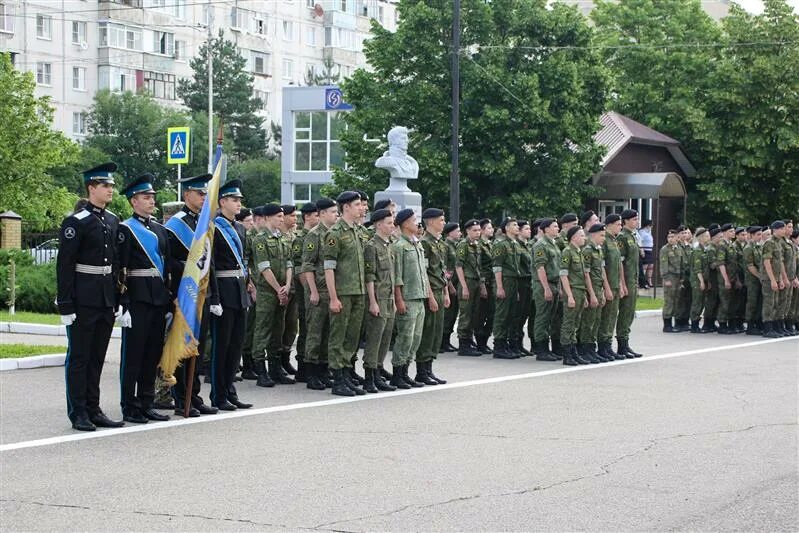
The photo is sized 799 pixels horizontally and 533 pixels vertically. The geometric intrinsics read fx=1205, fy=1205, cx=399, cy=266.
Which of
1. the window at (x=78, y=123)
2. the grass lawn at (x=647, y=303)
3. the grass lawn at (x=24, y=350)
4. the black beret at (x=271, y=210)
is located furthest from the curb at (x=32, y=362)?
the window at (x=78, y=123)

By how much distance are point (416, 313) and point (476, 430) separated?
296cm

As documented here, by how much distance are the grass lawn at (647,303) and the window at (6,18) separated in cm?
4071

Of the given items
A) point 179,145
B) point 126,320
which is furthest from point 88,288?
point 179,145

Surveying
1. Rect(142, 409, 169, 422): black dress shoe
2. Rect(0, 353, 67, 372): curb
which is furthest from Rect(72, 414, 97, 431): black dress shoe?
Rect(0, 353, 67, 372): curb

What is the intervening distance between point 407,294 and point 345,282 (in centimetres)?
86

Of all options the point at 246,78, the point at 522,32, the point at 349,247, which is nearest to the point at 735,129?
the point at 522,32

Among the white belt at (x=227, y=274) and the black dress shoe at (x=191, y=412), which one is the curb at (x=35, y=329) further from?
the black dress shoe at (x=191, y=412)

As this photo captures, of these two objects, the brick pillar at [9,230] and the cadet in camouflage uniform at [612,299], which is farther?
the brick pillar at [9,230]

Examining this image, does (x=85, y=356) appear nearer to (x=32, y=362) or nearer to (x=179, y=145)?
(x=32, y=362)

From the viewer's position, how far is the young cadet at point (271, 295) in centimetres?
1277

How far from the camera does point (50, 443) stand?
29.5ft

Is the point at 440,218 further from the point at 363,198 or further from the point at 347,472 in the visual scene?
the point at 347,472

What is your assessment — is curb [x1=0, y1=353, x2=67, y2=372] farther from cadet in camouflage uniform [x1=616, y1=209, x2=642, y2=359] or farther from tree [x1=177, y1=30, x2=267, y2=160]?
tree [x1=177, y1=30, x2=267, y2=160]

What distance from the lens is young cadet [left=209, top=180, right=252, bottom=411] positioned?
1079 centimetres
